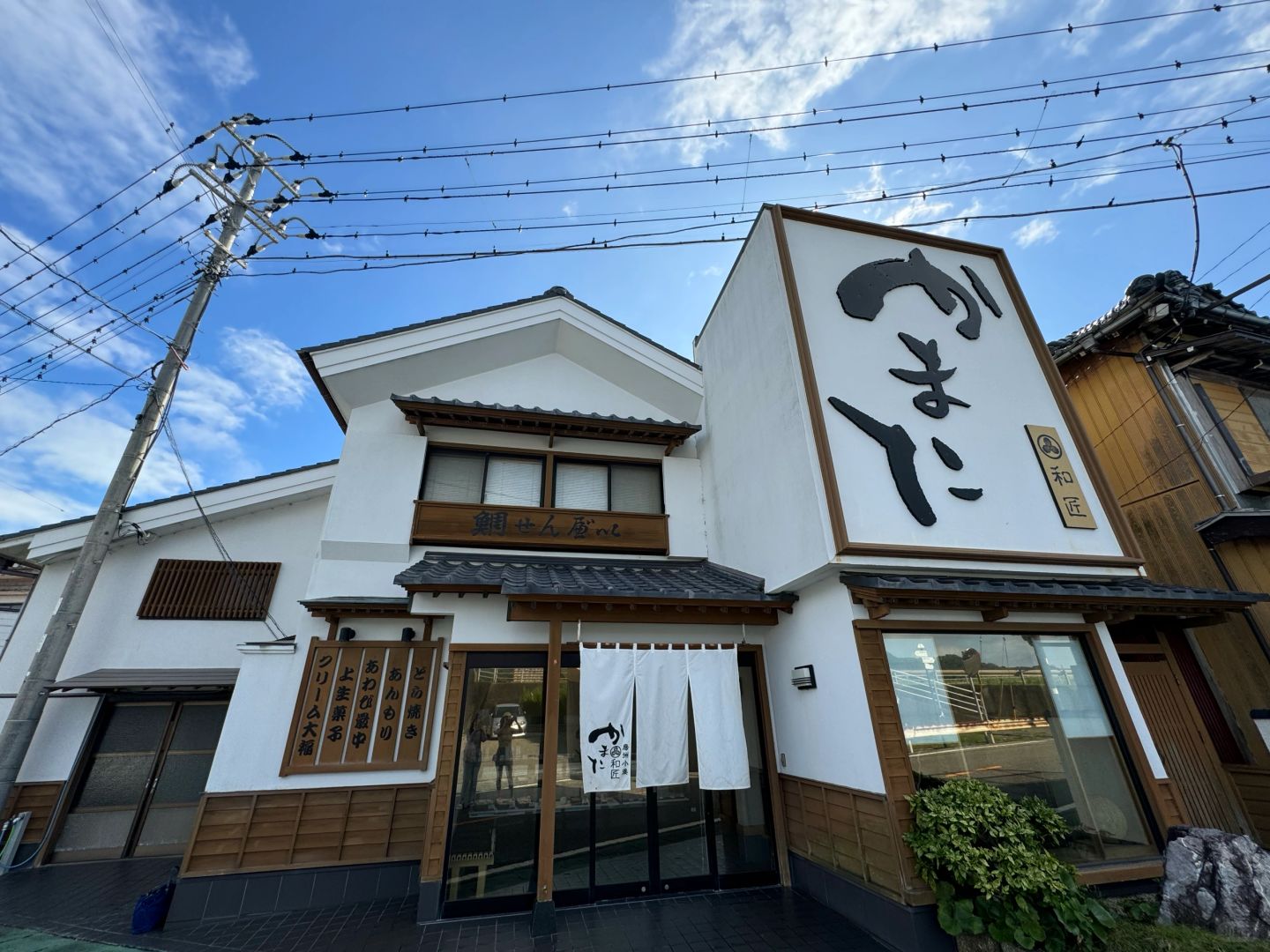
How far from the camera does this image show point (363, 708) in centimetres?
→ 635

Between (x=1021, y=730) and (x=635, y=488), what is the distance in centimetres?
604

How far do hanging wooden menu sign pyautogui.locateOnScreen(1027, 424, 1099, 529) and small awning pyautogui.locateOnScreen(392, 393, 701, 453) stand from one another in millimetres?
4965

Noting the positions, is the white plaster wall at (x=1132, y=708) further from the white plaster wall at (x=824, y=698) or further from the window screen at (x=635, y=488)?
the window screen at (x=635, y=488)

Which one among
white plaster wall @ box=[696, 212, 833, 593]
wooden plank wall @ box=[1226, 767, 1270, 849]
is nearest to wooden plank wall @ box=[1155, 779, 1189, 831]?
wooden plank wall @ box=[1226, 767, 1270, 849]

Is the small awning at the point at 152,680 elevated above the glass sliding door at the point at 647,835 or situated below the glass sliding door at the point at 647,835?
above

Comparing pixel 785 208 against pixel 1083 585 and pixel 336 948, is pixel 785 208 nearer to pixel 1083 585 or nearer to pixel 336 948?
pixel 1083 585

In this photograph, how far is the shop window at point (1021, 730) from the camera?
202 inches

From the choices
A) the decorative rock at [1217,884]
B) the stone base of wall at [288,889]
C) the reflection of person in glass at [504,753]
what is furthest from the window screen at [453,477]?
the decorative rock at [1217,884]

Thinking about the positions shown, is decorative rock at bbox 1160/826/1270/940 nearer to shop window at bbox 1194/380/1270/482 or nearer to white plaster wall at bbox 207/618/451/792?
shop window at bbox 1194/380/1270/482

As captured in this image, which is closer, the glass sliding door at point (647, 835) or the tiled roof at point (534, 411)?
the glass sliding door at point (647, 835)

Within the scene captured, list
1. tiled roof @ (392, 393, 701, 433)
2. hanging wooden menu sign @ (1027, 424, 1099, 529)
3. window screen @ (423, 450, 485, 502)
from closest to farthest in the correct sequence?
1. hanging wooden menu sign @ (1027, 424, 1099, 529)
2. tiled roof @ (392, 393, 701, 433)
3. window screen @ (423, 450, 485, 502)

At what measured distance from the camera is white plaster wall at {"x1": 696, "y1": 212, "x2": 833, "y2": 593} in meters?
5.86

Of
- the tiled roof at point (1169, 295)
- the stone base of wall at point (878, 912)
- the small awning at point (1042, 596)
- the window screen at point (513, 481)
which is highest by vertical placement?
the tiled roof at point (1169, 295)

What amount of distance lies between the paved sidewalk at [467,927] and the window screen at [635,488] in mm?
5243
